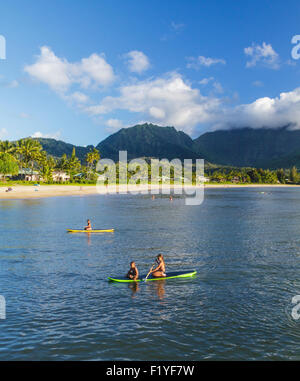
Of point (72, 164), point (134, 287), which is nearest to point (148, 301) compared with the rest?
point (134, 287)

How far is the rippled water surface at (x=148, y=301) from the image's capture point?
14234 mm

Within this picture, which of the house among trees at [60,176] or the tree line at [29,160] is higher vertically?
the tree line at [29,160]

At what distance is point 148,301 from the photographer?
64.6 feet

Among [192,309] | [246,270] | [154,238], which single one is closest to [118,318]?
[192,309]

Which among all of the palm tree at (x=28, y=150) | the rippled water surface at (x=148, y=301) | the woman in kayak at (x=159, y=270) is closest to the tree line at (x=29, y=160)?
the palm tree at (x=28, y=150)

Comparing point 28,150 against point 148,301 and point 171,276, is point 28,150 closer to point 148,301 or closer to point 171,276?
point 171,276

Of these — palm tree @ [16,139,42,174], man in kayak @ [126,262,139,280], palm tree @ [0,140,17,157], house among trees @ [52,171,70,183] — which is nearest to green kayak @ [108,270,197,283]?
man in kayak @ [126,262,139,280]

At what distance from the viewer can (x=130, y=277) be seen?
75.9 ft

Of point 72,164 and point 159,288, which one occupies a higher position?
point 72,164

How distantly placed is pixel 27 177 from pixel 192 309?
167 m

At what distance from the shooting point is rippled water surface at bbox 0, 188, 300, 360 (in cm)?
1423

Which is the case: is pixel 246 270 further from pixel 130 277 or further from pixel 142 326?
pixel 142 326

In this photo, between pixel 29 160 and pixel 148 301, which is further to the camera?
pixel 29 160

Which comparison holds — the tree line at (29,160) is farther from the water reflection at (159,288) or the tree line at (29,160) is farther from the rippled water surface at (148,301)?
the water reflection at (159,288)
